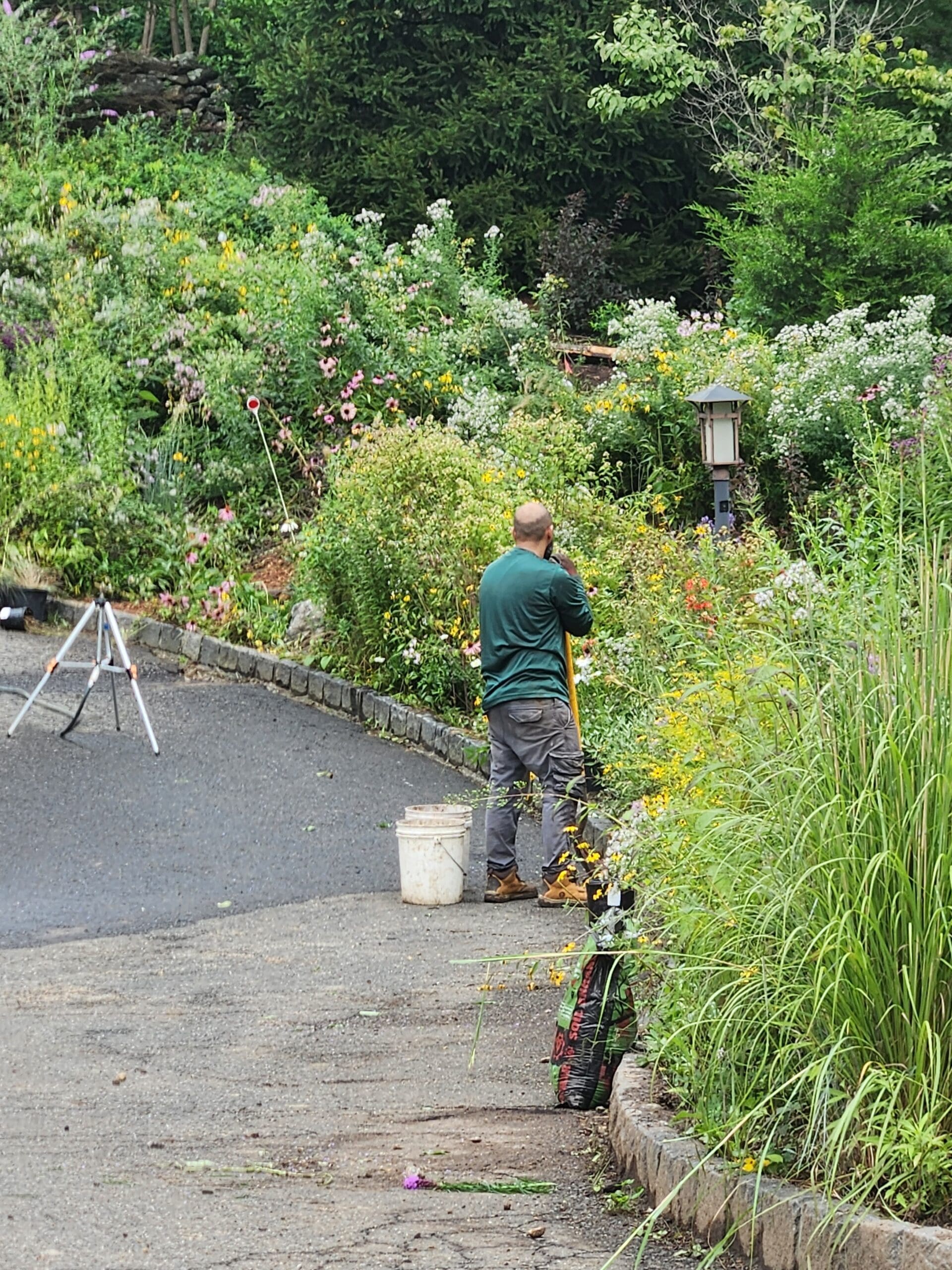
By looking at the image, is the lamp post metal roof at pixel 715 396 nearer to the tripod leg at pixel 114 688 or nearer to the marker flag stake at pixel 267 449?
the tripod leg at pixel 114 688

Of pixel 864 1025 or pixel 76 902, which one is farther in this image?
pixel 76 902

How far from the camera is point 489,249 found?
1866 cm

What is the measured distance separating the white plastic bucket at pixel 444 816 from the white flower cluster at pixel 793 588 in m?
1.80

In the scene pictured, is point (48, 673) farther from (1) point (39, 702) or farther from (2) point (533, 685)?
(2) point (533, 685)

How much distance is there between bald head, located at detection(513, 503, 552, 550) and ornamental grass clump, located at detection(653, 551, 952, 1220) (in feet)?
12.4

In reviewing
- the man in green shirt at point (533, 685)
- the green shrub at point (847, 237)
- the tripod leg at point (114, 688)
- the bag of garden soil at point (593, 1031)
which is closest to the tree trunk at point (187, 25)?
the green shrub at point (847, 237)

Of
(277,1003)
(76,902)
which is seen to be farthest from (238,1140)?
(76,902)

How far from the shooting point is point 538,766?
332 inches

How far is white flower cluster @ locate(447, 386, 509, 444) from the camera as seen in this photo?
14.3 m

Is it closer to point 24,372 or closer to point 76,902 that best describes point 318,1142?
point 76,902

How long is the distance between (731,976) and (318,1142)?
1.41 meters

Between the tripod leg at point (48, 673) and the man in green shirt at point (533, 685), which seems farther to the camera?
the tripod leg at point (48, 673)

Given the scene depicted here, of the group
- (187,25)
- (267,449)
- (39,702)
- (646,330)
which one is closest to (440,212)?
(646,330)

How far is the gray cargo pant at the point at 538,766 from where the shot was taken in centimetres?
837
